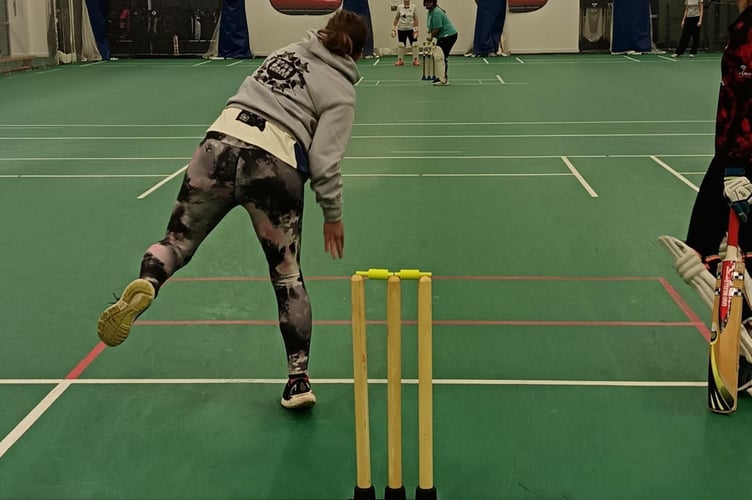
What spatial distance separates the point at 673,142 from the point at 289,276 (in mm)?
9386

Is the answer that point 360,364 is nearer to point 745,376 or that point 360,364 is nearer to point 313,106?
point 313,106

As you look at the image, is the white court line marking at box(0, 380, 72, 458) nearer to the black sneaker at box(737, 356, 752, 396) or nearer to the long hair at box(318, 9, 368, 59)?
the long hair at box(318, 9, 368, 59)

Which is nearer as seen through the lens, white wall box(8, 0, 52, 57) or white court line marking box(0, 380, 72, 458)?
white court line marking box(0, 380, 72, 458)

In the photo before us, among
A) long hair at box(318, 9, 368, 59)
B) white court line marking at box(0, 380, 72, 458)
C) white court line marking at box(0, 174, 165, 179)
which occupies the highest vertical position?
long hair at box(318, 9, 368, 59)

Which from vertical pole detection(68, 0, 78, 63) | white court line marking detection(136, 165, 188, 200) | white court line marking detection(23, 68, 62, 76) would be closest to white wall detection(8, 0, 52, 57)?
white court line marking detection(23, 68, 62, 76)

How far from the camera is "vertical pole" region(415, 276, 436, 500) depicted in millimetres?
3314

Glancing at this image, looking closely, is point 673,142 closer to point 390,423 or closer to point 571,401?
point 571,401

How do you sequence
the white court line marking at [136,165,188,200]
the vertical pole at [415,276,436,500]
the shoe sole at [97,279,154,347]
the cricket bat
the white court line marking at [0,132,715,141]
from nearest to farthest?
the vertical pole at [415,276,436,500]
the shoe sole at [97,279,154,347]
the cricket bat
the white court line marking at [136,165,188,200]
the white court line marking at [0,132,715,141]

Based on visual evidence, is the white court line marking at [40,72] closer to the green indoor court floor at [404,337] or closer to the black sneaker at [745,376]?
the green indoor court floor at [404,337]

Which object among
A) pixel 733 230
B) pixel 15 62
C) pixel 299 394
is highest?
pixel 733 230

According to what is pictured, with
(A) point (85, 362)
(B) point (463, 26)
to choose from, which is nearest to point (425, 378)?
(A) point (85, 362)

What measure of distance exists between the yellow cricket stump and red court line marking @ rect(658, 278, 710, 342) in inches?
112

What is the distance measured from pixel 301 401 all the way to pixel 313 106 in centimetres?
140

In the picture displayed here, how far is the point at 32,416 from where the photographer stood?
4.75 meters
